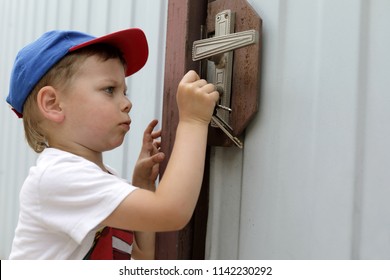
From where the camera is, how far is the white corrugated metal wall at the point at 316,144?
0.78 metres

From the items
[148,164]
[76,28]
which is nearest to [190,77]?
[148,164]

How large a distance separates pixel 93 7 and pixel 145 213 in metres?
1.17

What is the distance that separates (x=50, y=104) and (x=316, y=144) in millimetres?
652

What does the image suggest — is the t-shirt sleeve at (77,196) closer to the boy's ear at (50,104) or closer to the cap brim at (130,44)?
the boy's ear at (50,104)

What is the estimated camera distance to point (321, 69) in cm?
87

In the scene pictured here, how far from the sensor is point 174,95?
1.10 metres

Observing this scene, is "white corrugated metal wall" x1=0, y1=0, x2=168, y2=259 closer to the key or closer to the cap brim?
the cap brim

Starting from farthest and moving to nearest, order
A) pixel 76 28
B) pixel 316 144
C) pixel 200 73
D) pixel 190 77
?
pixel 76 28, pixel 200 73, pixel 190 77, pixel 316 144

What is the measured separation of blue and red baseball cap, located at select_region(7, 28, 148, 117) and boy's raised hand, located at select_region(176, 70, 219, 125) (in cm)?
24

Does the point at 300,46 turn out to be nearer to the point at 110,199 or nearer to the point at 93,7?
the point at 110,199

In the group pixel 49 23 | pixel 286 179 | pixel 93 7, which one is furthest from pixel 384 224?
pixel 49 23

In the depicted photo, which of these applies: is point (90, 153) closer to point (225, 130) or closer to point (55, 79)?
point (55, 79)

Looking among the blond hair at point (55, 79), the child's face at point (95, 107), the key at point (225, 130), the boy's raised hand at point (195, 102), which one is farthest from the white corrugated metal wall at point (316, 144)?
the blond hair at point (55, 79)

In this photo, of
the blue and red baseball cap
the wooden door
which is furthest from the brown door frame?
the blue and red baseball cap
